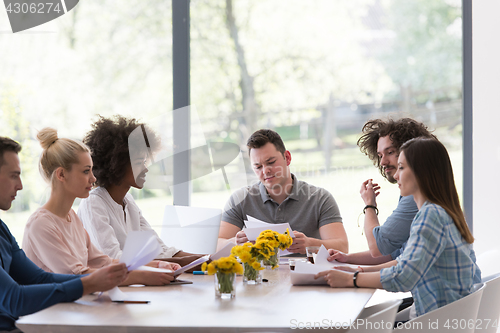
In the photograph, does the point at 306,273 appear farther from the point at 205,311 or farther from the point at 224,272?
the point at 205,311

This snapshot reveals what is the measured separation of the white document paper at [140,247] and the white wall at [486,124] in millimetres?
2636

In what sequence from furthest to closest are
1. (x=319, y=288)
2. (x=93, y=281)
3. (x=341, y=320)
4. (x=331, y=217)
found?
(x=331, y=217), (x=319, y=288), (x=93, y=281), (x=341, y=320)

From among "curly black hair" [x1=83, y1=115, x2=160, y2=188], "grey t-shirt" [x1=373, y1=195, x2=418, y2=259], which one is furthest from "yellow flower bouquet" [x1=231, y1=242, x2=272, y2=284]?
"curly black hair" [x1=83, y1=115, x2=160, y2=188]

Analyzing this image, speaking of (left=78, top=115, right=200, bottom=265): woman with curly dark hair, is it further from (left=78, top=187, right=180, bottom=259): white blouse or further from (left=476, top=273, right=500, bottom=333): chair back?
(left=476, top=273, right=500, bottom=333): chair back

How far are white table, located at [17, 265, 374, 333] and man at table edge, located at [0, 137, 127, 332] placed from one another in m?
0.05

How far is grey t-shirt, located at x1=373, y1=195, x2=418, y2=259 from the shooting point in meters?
2.04

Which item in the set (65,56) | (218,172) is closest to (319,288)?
(218,172)

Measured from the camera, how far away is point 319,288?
65.5 inches

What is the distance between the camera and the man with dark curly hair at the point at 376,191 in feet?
6.72

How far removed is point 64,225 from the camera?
1.79 metres

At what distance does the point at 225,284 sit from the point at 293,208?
1275 mm

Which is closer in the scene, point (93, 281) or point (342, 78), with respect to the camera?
point (93, 281)

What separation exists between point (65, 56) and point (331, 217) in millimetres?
2234

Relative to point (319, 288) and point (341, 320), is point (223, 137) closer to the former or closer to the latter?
point (319, 288)
